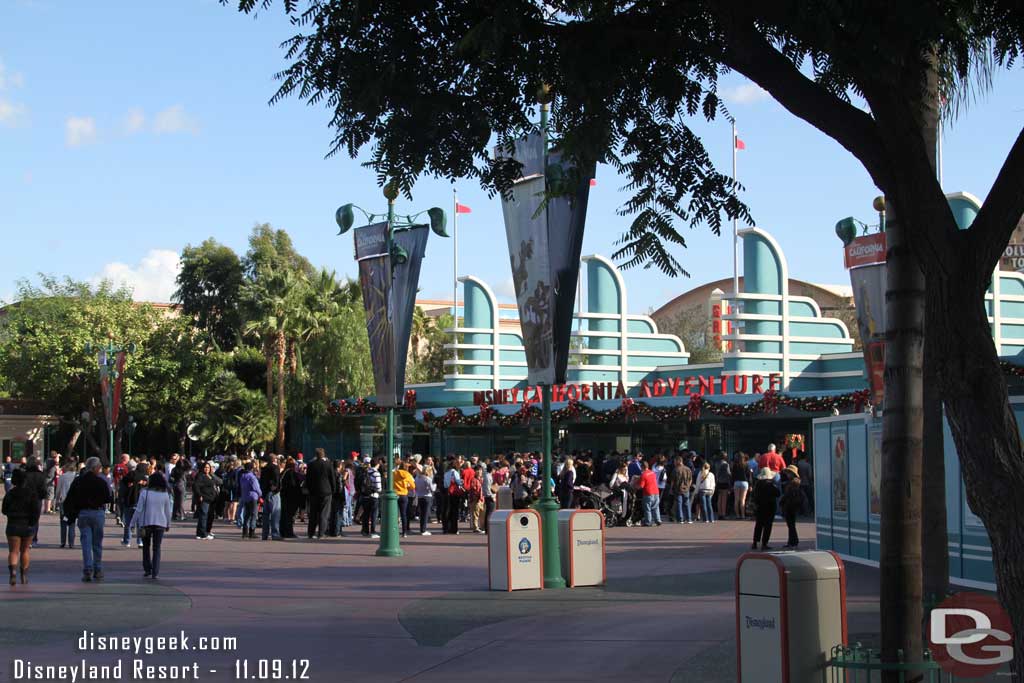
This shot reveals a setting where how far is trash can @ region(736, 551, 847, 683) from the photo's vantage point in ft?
24.2

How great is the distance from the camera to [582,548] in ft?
52.3

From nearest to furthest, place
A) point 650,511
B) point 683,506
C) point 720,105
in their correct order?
point 720,105 < point 650,511 < point 683,506

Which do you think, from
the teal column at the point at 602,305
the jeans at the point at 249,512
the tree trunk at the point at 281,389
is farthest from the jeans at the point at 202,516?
the tree trunk at the point at 281,389

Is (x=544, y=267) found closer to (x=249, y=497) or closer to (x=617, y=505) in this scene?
(x=249, y=497)

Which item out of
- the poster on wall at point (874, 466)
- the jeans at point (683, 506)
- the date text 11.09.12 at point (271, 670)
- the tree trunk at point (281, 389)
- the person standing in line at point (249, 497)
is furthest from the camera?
the tree trunk at point (281, 389)

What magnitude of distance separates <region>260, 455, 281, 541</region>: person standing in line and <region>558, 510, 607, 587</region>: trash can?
1043cm

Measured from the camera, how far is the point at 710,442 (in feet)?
128

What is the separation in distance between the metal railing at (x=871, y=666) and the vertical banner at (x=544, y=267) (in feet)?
25.6

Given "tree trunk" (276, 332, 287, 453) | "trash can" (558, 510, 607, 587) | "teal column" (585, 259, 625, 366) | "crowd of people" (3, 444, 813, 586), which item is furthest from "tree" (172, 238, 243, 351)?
"trash can" (558, 510, 607, 587)

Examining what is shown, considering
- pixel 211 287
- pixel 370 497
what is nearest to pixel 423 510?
pixel 370 497

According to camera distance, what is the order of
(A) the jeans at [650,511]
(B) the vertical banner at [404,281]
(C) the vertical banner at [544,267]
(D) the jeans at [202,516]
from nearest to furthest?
(C) the vertical banner at [544,267] < (B) the vertical banner at [404,281] < (D) the jeans at [202,516] < (A) the jeans at [650,511]

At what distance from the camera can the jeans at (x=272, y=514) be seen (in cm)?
2509

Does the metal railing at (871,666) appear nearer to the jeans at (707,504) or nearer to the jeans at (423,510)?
the jeans at (423,510)

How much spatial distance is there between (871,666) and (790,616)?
753 millimetres
